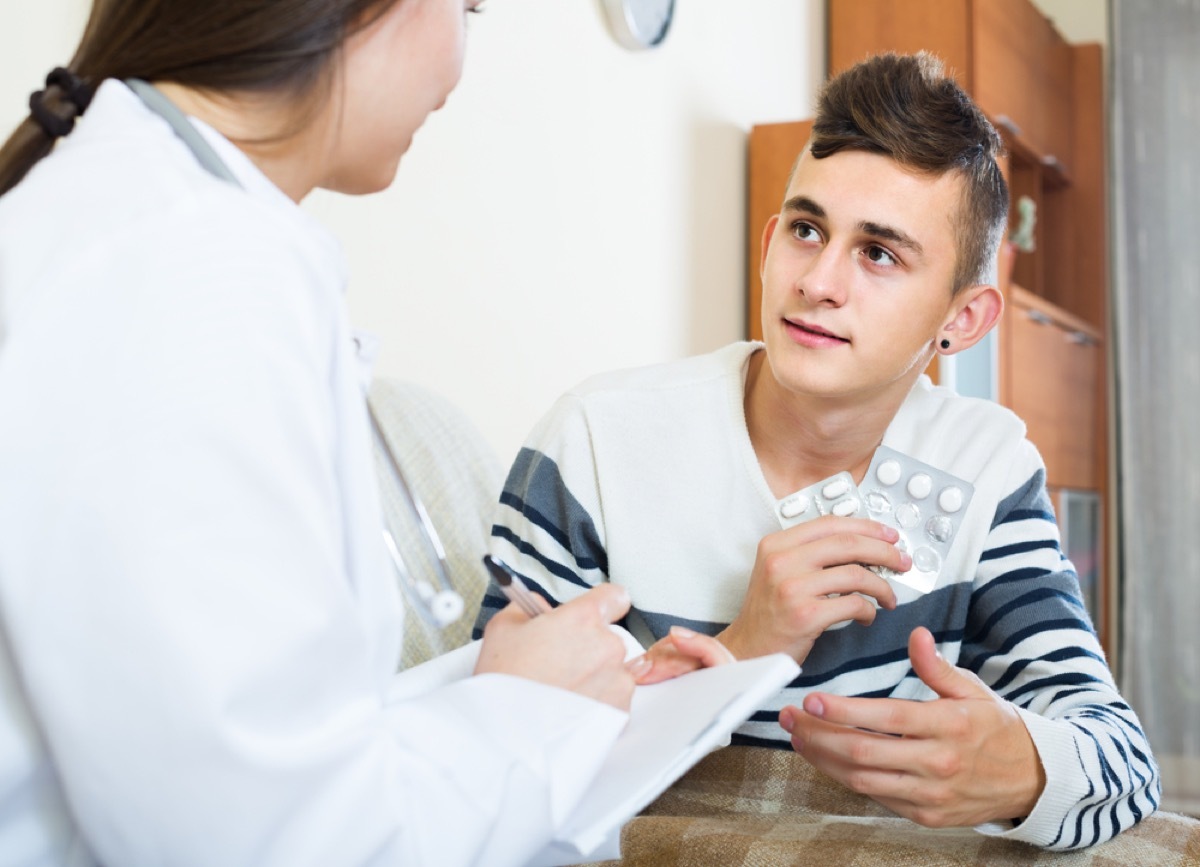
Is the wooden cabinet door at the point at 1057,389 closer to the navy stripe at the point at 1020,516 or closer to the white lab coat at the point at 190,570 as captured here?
the navy stripe at the point at 1020,516

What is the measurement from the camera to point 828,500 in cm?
116

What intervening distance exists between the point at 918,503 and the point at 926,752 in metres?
0.31

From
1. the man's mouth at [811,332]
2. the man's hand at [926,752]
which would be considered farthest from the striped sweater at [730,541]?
the man's hand at [926,752]

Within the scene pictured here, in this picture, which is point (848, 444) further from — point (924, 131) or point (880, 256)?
point (924, 131)

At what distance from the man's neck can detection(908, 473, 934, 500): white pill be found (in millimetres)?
132

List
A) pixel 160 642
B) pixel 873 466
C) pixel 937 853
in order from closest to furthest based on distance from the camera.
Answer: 1. pixel 160 642
2. pixel 937 853
3. pixel 873 466

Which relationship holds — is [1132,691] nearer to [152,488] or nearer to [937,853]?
[937,853]

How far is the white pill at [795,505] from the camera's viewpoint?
116cm

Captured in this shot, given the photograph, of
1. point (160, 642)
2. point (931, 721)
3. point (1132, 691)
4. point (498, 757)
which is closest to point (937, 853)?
point (931, 721)

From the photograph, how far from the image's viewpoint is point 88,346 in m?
0.49

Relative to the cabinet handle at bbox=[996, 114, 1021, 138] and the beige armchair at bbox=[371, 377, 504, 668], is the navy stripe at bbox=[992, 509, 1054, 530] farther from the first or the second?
the cabinet handle at bbox=[996, 114, 1021, 138]

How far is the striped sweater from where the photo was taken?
3.93ft

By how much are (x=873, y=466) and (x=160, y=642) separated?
2.75 ft

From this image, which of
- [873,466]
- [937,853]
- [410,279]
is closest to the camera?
[937,853]
